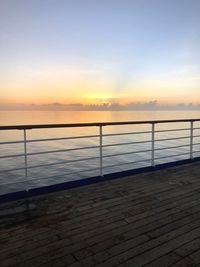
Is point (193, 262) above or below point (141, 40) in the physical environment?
below

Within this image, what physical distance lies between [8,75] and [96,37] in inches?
469

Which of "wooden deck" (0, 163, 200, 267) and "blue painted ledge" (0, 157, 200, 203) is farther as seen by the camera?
"blue painted ledge" (0, 157, 200, 203)

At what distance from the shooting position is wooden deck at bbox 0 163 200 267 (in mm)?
1771

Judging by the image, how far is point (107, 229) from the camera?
2.20 m

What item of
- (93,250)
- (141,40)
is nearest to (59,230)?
(93,250)

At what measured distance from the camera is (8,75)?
20.0m

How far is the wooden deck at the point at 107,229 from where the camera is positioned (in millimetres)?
1771

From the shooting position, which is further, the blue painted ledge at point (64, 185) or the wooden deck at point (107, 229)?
the blue painted ledge at point (64, 185)

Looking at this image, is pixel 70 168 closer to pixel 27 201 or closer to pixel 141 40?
pixel 141 40

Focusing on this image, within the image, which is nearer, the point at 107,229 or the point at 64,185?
the point at 107,229

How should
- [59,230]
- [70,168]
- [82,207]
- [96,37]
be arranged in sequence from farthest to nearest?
[70,168] < [96,37] < [82,207] < [59,230]

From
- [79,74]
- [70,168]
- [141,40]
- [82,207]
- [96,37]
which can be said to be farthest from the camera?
[79,74]

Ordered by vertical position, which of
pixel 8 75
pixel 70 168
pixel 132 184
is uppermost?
pixel 8 75

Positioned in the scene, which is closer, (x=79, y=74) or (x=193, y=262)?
(x=193, y=262)
